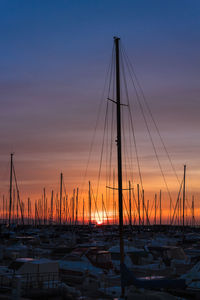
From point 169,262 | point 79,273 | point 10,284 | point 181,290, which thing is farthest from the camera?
point 169,262

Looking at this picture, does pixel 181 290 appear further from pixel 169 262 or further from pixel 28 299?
pixel 169 262

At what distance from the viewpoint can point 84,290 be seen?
76.2 feet

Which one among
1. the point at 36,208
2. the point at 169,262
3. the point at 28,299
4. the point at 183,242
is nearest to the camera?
the point at 28,299

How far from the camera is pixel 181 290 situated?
732 inches

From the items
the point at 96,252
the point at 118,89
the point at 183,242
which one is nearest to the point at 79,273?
the point at 96,252

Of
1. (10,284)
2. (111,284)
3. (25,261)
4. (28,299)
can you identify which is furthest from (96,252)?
(28,299)

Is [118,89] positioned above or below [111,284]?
above

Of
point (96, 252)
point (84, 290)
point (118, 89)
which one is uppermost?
point (118, 89)

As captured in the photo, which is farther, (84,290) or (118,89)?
(84,290)

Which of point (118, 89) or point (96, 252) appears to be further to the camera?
point (96, 252)

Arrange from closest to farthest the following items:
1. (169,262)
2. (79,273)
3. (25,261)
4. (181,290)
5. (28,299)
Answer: (28,299)
(181,290)
(25,261)
(79,273)
(169,262)

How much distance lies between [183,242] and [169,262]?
25.4 m

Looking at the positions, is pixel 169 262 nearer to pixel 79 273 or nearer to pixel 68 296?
pixel 79 273

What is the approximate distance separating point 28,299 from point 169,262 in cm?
1697
